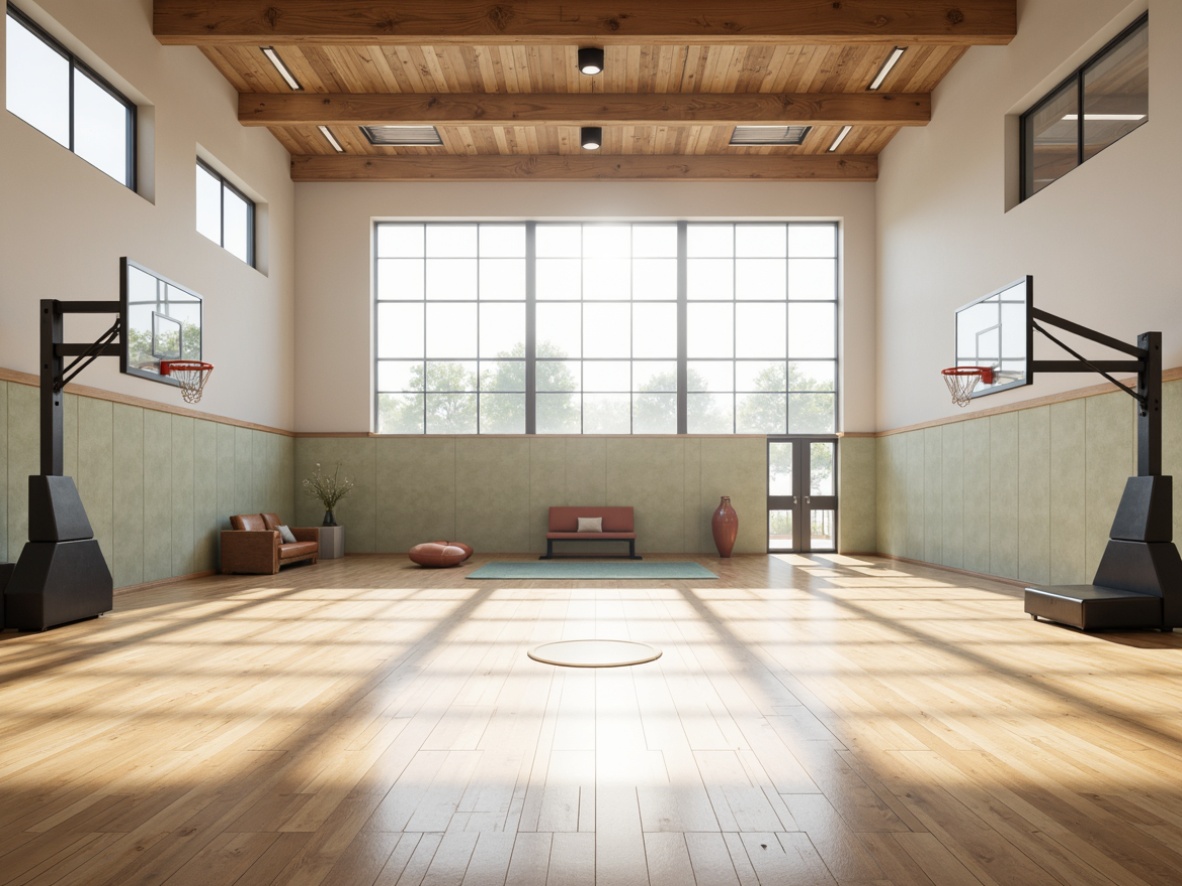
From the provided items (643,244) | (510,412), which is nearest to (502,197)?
(643,244)

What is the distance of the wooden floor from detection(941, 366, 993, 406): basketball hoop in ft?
8.40

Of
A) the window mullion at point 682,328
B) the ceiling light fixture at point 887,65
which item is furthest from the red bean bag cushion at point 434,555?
the ceiling light fixture at point 887,65

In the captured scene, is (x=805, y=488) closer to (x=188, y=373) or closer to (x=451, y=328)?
(x=451, y=328)

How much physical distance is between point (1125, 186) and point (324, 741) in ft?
23.7

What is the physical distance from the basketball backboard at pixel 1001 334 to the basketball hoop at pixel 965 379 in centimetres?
5

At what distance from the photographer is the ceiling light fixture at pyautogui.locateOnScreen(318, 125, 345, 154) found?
1116 cm

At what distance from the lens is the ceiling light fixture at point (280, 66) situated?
9.18m

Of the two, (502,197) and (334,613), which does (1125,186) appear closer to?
(334,613)

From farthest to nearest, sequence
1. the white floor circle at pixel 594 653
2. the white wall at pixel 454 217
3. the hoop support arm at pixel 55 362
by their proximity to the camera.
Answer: the white wall at pixel 454 217
the hoop support arm at pixel 55 362
the white floor circle at pixel 594 653

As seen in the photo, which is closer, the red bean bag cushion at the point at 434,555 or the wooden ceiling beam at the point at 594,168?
the red bean bag cushion at the point at 434,555

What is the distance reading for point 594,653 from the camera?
4652 millimetres

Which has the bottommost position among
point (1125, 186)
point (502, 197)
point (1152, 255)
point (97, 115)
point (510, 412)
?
point (510, 412)

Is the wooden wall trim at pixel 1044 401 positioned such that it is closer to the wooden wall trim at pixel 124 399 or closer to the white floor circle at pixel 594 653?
the white floor circle at pixel 594 653

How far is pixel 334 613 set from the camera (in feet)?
20.7
